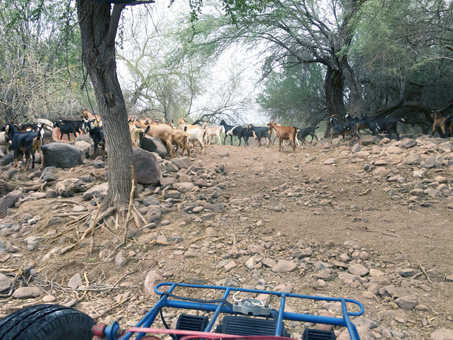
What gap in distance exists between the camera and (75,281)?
5.15 meters

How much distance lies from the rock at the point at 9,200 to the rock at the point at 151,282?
5.12m

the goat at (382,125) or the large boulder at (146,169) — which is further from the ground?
the goat at (382,125)

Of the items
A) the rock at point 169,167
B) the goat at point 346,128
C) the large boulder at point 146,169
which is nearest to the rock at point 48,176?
the large boulder at point 146,169

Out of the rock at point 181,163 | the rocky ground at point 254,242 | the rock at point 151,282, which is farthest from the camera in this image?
the rock at point 181,163

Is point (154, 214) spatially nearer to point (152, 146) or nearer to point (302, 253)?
point (302, 253)

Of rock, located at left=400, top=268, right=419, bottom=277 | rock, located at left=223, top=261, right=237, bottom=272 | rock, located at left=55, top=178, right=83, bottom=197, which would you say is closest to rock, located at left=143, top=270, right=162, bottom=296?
rock, located at left=223, top=261, right=237, bottom=272

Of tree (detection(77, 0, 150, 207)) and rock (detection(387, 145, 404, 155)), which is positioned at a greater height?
tree (detection(77, 0, 150, 207))

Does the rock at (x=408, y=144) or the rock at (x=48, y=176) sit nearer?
the rock at (x=48, y=176)

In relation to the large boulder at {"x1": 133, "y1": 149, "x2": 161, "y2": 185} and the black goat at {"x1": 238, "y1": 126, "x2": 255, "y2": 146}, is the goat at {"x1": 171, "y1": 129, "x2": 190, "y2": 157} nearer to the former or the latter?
the large boulder at {"x1": 133, "y1": 149, "x2": 161, "y2": 185}

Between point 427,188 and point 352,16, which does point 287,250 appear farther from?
point 352,16

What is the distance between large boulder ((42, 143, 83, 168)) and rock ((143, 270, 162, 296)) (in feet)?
21.9

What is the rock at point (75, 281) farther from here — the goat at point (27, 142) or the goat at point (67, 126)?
the goat at point (67, 126)

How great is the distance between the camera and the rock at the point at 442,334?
129 inches

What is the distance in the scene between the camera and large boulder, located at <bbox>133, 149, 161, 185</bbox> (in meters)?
8.14
